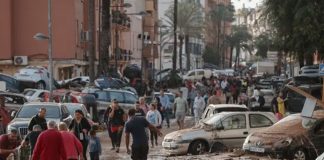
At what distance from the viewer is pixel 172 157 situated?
778 inches

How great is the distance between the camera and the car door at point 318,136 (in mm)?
17592

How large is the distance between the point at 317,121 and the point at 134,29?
61077 millimetres

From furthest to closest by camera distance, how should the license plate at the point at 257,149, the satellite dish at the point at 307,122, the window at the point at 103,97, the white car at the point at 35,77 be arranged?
the white car at the point at 35,77, the window at the point at 103,97, the satellite dish at the point at 307,122, the license plate at the point at 257,149

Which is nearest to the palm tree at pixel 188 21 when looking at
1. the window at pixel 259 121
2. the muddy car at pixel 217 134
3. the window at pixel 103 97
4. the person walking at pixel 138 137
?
the window at pixel 103 97

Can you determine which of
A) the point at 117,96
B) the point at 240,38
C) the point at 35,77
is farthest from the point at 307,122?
the point at 240,38

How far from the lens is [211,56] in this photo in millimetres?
126938

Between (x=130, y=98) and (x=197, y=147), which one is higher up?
(x=130, y=98)

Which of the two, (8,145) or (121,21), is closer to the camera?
(8,145)

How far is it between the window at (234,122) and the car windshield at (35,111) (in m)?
4.89

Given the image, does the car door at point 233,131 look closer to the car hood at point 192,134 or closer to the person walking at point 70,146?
the car hood at point 192,134

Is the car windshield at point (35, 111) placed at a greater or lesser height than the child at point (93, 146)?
greater

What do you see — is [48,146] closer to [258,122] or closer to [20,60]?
[258,122]

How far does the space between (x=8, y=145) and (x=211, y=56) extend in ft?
371

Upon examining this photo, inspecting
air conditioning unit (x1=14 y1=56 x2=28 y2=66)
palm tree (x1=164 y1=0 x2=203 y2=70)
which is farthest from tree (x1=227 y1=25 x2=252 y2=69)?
air conditioning unit (x1=14 y1=56 x2=28 y2=66)
